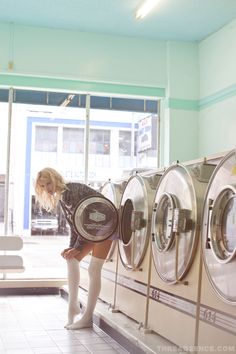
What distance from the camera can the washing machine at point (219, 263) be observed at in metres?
2.78

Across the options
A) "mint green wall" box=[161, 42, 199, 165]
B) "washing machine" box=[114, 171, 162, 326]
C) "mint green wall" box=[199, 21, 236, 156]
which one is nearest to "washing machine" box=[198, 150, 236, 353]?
"washing machine" box=[114, 171, 162, 326]

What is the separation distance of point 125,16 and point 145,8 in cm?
49

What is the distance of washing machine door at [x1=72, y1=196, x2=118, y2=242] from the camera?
4.47m

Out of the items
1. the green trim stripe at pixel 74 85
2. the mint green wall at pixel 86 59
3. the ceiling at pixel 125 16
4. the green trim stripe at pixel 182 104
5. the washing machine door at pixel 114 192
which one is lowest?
the washing machine door at pixel 114 192

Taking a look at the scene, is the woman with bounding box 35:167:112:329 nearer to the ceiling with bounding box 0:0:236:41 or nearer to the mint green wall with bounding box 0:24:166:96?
the ceiling with bounding box 0:0:236:41

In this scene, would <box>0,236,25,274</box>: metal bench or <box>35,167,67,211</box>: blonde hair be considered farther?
<box>0,236,25,274</box>: metal bench

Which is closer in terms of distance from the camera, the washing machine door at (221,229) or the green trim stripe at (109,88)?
the washing machine door at (221,229)

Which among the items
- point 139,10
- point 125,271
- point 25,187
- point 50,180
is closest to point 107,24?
point 139,10

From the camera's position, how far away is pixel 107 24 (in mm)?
7160

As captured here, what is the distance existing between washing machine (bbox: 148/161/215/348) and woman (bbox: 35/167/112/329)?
0.73 meters

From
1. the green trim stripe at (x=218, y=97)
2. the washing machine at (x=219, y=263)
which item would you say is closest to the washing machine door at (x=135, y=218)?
the washing machine at (x=219, y=263)

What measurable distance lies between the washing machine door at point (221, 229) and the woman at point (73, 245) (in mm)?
1608

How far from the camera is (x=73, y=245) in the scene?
4633 millimetres

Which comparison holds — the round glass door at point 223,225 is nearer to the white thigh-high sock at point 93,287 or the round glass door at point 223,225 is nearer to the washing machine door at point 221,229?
the washing machine door at point 221,229
